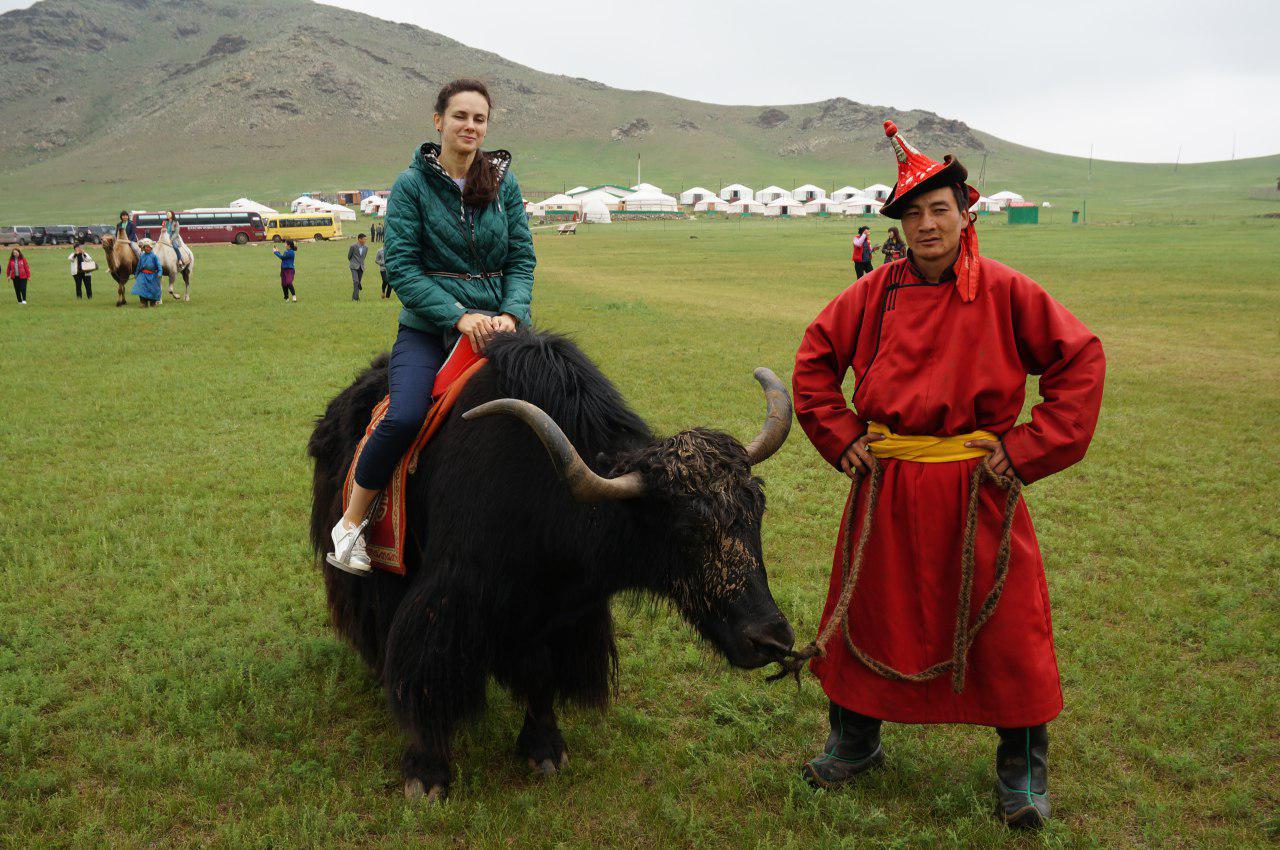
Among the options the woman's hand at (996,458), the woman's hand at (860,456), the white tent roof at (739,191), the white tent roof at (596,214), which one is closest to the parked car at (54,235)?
the white tent roof at (596,214)

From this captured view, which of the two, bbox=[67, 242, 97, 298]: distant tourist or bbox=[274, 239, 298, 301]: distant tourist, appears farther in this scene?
bbox=[67, 242, 97, 298]: distant tourist

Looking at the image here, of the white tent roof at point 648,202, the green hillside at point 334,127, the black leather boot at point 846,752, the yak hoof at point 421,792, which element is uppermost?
the green hillside at point 334,127

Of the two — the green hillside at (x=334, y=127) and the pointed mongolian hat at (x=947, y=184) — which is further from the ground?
the green hillside at (x=334, y=127)

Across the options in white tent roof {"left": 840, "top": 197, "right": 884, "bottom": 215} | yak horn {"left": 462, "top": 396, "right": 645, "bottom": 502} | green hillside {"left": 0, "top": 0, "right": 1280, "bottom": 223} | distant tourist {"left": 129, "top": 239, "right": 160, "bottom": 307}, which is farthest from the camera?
green hillside {"left": 0, "top": 0, "right": 1280, "bottom": 223}

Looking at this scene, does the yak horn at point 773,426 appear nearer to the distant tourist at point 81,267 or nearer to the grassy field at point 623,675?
the grassy field at point 623,675

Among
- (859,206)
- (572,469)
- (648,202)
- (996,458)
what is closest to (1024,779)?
(996,458)

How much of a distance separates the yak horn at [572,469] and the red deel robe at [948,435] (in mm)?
918

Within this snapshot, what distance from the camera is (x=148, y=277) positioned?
19672 millimetres

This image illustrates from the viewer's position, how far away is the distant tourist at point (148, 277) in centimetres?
1950

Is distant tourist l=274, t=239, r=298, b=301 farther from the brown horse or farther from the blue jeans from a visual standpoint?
the blue jeans

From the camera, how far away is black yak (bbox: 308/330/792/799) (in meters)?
2.73

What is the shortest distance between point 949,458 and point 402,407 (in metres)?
2.11

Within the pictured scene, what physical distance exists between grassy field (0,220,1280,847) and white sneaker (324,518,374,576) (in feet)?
2.70

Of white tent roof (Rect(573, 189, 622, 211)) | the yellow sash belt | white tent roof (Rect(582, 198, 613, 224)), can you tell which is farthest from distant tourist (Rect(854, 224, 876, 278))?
white tent roof (Rect(573, 189, 622, 211))
